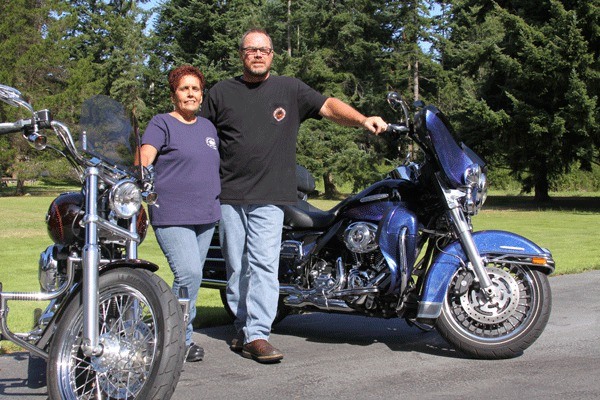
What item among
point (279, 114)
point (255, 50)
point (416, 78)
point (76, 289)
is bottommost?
point (76, 289)

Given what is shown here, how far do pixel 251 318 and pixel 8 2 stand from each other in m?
41.1

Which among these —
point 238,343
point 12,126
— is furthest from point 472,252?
point 12,126

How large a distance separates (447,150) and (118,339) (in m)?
2.47

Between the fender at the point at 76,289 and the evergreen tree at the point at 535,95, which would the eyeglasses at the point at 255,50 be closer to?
the fender at the point at 76,289

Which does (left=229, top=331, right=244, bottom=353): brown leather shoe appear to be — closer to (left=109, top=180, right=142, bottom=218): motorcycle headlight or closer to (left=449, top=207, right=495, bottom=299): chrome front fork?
(left=449, top=207, right=495, bottom=299): chrome front fork

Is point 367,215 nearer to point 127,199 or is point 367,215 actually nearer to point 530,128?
point 127,199

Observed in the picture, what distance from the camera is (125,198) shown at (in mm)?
3658

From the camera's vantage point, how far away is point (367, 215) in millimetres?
5324

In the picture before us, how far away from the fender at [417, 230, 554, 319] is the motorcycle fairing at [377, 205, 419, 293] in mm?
172

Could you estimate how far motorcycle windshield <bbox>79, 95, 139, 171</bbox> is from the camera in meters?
3.96

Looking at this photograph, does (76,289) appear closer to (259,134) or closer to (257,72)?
(259,134)

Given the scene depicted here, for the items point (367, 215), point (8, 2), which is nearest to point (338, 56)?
point (8, 2)

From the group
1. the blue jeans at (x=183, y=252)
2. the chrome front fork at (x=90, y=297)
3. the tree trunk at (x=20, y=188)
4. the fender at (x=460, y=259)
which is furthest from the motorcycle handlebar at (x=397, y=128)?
the tree trunk at (x=20, y=188)

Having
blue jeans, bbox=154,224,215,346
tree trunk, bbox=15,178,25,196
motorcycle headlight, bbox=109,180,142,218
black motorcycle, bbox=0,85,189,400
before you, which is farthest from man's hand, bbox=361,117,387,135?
tree trunk, bbox=15,178,25,196
